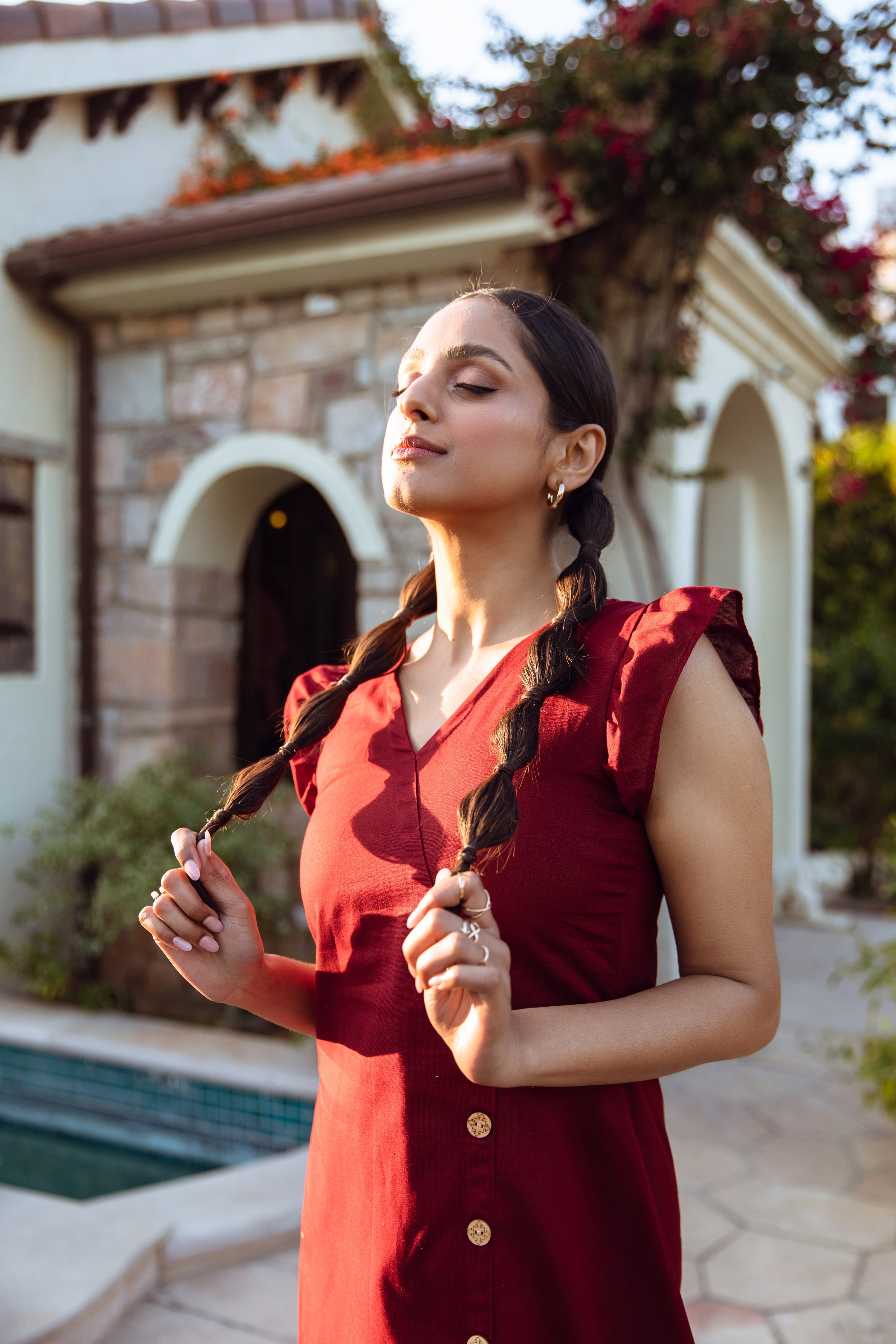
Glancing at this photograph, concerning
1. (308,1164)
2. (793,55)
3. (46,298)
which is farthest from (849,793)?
(308,1164)

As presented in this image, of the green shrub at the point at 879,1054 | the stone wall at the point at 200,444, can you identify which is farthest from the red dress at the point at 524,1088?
the stone wall at the point at 200,444

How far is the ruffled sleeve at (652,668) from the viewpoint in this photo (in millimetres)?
1001

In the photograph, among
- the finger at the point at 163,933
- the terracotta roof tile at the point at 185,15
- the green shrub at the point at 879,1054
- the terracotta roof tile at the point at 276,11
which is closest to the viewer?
the finger at the point at 163,933

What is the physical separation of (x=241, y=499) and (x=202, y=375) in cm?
59

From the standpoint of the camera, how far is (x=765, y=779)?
1018 mm

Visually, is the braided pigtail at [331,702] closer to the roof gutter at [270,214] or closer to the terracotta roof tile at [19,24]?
the roof gutter at [270,214]

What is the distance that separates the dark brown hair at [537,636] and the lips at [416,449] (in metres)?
0.14

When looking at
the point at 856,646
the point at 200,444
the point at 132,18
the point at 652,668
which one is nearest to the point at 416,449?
the point at 652,668

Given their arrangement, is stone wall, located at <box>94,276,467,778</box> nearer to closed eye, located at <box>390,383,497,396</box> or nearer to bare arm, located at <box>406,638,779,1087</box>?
closed eye, located at <box>390,383,497,396</box>

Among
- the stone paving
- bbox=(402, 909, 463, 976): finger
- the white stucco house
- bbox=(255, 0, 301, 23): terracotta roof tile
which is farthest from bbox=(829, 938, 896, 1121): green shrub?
bbox=(255, 0, 301, 23): terracotta roof tile

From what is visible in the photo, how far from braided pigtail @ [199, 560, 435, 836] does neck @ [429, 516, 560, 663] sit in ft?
0.42

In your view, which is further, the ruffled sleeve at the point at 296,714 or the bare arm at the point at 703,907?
the ruffled sleeve at the point at 296,714

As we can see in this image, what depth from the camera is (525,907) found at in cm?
102

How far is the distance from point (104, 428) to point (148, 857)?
80.0 inches
